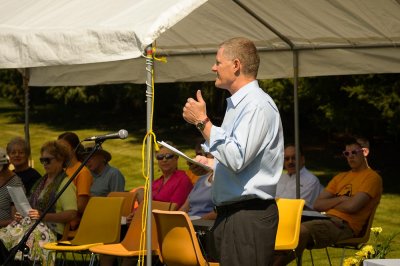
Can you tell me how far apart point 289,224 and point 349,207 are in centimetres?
117

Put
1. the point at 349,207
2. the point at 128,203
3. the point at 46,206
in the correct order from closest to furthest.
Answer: the point at 46,206
the point at 349,207
the point at 128,203

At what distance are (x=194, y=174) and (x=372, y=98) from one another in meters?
8.59

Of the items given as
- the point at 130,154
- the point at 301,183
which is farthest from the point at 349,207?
the point at 130,154

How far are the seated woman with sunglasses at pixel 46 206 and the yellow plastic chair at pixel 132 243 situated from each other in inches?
18.5

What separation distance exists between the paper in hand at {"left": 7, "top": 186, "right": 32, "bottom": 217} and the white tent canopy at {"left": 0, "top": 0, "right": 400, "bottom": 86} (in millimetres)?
1118

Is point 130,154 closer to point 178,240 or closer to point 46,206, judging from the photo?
point 46,206

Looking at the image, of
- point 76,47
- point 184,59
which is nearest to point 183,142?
point 184,59

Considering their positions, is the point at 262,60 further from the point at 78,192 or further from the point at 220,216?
the point at 220,216

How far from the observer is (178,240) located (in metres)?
6.84

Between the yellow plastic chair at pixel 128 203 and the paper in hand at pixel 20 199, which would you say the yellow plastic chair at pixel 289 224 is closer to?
the yellow plastic chair at pixel 128 203

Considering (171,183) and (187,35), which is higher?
(187,35)

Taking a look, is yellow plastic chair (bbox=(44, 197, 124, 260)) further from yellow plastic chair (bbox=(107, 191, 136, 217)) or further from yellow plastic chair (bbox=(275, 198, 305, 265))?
yellow plastic chair (bbox=(275, 198, 305, 265))

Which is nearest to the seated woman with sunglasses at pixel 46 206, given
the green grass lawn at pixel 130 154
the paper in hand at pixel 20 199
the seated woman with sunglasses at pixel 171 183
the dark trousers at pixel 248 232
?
the paper in hand at pixel 20 199

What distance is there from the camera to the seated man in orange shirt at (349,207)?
8539mm
